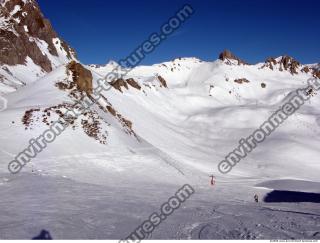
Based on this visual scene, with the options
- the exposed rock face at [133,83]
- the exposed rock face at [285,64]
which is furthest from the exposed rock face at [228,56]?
the exposed rock face at [133,83]

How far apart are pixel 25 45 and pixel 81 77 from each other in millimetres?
60047

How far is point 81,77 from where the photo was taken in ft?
141

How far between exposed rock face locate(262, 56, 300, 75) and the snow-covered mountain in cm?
8040

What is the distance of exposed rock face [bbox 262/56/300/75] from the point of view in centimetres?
17750

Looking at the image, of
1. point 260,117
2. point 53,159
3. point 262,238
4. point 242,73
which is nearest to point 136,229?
point 262,238

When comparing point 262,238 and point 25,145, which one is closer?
point 262,238

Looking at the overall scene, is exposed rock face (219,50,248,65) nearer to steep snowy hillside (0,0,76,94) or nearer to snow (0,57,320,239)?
steep snowy hillside (0,0,76,94)

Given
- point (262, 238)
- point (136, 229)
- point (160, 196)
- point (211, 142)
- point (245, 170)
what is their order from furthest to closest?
point (211, 142) < point (245, 170) < point (160, 196) < point (136, 229) < point (262, 238)

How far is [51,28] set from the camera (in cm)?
12056

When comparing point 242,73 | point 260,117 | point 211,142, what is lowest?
point 211,142

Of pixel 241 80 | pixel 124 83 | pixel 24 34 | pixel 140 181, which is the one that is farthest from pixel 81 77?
pixel 241 80

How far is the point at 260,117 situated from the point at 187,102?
956 inches

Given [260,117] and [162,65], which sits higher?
[162,65]

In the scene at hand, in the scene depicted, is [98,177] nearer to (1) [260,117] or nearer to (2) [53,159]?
(2) [53,159]
